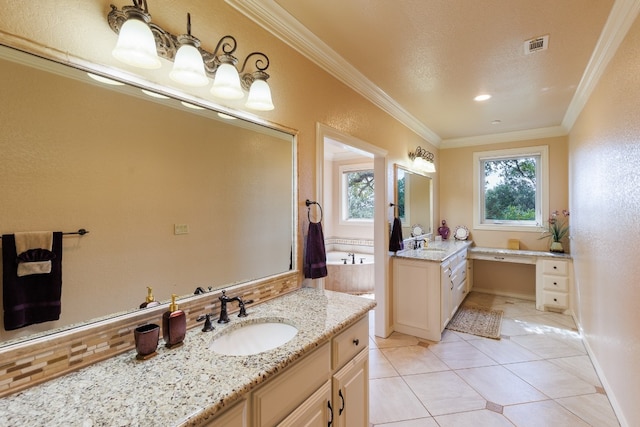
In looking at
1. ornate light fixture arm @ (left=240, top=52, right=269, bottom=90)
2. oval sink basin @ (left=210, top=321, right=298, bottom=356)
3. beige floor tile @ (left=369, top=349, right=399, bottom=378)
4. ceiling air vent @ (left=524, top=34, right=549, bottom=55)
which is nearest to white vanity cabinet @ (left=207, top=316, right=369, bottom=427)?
oval sink basin @ (left=210, top=321, right=298, bottom=356)

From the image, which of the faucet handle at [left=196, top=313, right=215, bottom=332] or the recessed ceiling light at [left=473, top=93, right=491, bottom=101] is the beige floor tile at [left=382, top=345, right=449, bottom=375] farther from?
the recessed ceiling light at [left=473, top=93, right=491, bottom=101]

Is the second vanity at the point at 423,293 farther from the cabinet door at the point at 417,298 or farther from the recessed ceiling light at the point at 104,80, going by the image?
the recessed ceiling light at the point at 104,80

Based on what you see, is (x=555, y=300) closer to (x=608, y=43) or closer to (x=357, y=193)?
(x=608, y=43)

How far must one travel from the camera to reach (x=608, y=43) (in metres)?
1.84

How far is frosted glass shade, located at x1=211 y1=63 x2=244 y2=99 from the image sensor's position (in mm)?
1240

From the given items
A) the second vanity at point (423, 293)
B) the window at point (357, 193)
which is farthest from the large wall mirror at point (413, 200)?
the window at point (357, 193)

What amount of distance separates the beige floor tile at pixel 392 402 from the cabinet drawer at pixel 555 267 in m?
2.79

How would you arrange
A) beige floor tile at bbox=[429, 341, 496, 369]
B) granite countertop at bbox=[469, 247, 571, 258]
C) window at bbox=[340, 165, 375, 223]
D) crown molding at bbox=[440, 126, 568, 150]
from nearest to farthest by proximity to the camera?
1. beige floor tile at bbox=[429, 341, 496, 369]
2. granite countertop at bbox=[469, 247, 571, 258]
3. crown molding at bbox=[440, 126, 568, 150]
4. window at bbox=[340, 165, 375, 223]

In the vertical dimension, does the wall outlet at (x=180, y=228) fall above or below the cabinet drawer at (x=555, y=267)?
above

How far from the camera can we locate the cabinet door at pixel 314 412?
3.44ft

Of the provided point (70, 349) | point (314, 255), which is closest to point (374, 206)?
point (314, 255)

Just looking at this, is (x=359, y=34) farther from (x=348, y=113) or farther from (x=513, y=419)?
(x=513, y=419)

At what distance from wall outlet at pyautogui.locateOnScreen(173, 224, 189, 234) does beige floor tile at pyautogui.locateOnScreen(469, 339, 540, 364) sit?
2.83 m

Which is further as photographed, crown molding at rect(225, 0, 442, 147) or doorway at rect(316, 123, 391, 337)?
doorway at rect(316, 123, 391, 337)
